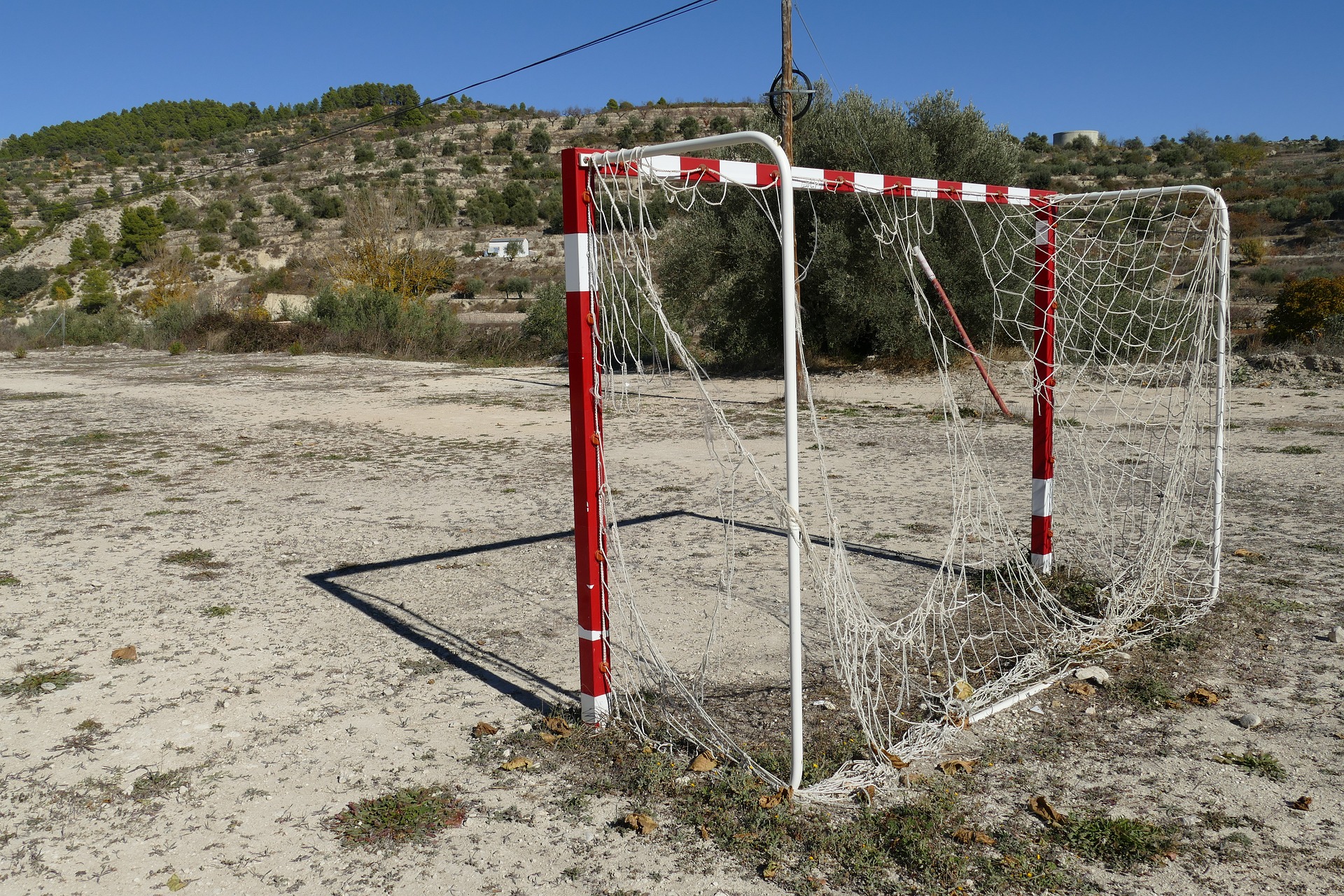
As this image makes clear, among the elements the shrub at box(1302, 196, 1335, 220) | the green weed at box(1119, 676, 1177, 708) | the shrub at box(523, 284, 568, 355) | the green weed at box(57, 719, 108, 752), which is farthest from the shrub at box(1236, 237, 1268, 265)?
the green weed at box(57, 719, 108, 752)

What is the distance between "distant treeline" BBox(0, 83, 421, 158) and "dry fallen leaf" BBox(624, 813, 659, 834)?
87.0 meters

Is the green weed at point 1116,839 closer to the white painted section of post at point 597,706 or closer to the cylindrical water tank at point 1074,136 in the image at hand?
the white painted section of post at point 597,706

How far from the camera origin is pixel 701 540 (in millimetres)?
6539

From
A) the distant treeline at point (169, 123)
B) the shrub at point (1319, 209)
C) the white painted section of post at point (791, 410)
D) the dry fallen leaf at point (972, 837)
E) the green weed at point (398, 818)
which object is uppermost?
the distant treeline at point (169, 123)

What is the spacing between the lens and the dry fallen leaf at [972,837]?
2.86 metres

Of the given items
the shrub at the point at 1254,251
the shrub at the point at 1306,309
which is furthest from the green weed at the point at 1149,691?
the shrub at the point at 1254,251

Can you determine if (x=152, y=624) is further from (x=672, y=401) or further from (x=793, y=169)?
(x=672, y=401)

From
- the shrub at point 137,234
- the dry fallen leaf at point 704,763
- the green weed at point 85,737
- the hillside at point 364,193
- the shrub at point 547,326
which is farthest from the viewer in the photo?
the shrub at point 137,234

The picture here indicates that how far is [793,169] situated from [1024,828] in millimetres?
2406

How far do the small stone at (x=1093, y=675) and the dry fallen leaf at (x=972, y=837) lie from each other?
4.77 ft

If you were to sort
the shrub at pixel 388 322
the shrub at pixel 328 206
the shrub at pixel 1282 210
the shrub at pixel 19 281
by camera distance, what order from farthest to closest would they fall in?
the shrub at pixel 328 206, the shrub at pixel 19 281, the shrub at pixel 1282 210, the shrub at pixel 388 322

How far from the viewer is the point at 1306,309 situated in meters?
16.3

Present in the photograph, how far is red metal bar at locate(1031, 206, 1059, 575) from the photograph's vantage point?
518 cm

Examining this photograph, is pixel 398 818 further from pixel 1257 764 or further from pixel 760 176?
pixel 1257 764
